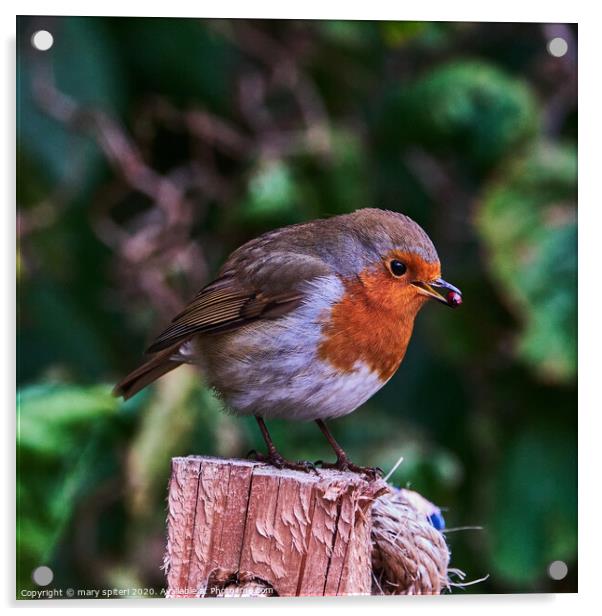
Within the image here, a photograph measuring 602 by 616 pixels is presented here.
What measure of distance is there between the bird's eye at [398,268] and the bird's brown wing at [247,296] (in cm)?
15

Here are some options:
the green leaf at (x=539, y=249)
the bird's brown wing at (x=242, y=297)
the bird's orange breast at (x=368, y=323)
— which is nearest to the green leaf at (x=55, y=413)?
the bird's brown wing at (x=242, y=297)

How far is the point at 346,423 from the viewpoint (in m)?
3.48

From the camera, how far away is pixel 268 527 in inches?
88.7

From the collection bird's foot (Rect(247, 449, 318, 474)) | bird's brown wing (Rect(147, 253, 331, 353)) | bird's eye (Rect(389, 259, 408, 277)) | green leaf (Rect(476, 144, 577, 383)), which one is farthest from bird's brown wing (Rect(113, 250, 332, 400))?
green leaf (Rect(476, 144, 577, 383))

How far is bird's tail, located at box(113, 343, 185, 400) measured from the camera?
8.86 feet

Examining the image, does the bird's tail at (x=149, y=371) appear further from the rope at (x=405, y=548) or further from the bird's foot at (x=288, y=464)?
the rope at (x=405, y=548)

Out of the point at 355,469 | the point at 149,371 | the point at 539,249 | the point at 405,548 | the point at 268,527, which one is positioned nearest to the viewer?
the point at 268,527

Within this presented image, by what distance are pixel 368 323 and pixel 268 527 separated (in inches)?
19.1

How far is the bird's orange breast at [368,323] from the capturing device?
Answer: 7.95 ft

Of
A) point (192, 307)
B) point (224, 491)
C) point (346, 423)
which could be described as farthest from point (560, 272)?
point (224, 491)

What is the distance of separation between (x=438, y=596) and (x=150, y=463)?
0.81 metres

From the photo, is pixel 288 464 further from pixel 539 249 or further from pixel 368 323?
pixel 539 249

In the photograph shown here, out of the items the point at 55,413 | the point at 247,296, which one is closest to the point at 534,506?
the point at 247,296

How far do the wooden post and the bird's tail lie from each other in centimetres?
42
